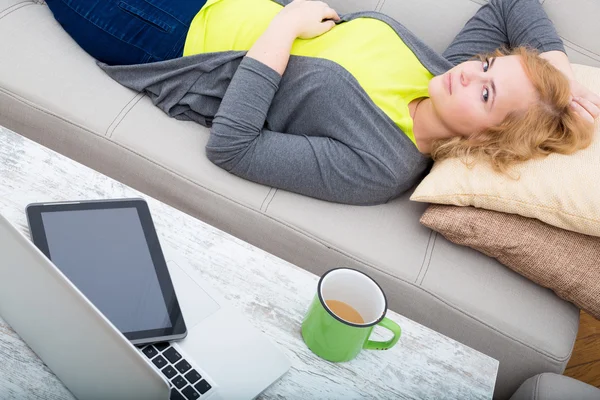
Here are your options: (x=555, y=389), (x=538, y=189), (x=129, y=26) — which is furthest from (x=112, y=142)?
(x=555, y=389)

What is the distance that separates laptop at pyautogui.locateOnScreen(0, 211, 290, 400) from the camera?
2.06 ft

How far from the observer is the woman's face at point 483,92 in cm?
129

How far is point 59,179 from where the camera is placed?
99 centimetres

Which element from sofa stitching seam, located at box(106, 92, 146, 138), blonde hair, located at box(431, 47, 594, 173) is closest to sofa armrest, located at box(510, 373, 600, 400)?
blonde hair, located at box(431, 47, 594, 173)

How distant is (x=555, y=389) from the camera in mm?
1141

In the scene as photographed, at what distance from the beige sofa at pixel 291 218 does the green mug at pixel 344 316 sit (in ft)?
1.36

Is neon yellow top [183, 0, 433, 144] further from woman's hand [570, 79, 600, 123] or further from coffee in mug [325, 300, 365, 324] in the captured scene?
coffee in mug [325, 300, 365, 324]

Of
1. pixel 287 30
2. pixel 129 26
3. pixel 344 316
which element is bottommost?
pixel 344 316

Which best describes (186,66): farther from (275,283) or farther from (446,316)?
(446,316)

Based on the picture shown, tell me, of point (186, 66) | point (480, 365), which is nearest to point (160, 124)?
point (186, 66)

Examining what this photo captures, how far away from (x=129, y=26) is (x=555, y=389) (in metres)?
1.23

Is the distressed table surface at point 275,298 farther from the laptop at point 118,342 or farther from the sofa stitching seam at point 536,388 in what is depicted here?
the sofa stitching seam at point 536,388

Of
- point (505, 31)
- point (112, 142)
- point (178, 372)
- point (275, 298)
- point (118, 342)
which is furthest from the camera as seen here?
point (505, 31)

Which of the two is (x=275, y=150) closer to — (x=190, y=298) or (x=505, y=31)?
(x=190, y=298)
